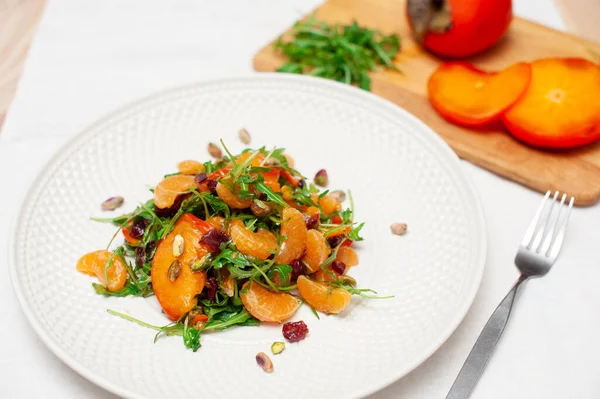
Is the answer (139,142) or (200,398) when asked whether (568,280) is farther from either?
(139,142)

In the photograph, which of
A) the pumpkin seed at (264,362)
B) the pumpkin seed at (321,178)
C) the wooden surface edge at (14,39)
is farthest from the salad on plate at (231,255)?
the wooden surface edge at (14,39)

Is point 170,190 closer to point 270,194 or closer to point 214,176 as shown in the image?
point 214,176

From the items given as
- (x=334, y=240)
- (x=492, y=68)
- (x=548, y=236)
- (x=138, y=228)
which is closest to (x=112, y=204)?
(x=138, y=228)

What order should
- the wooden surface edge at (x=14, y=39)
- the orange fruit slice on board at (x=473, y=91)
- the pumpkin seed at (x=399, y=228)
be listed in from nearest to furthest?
the pumpkin seed at (x=399, y=228) < the orange fruit slice on board at (x=473, y=91) < the wooden surface edge at (x=14, y=39)

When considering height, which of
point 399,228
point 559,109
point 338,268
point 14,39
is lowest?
point 559,109

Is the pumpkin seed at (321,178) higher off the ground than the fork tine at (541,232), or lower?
higher

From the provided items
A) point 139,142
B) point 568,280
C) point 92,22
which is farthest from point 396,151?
point 92,22

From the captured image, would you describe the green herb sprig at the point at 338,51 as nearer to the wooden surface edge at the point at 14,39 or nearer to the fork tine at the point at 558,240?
the fork tine at the point at 558,240
